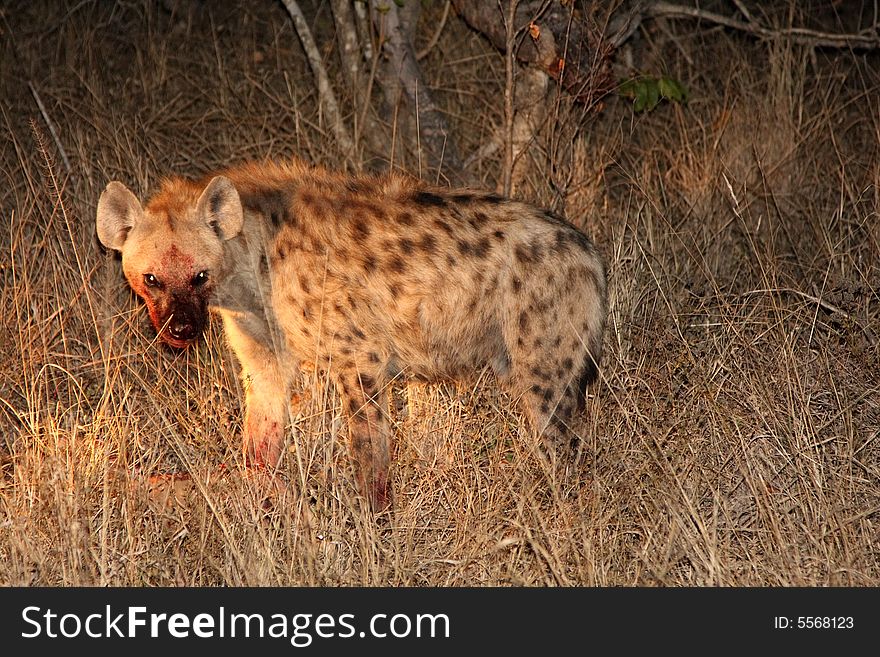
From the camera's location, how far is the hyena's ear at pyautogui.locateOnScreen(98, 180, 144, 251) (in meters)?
3.58

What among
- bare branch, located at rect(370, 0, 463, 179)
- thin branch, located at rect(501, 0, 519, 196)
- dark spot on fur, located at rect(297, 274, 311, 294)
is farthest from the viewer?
bare branch, located at rect(370, 0, 463, 179)

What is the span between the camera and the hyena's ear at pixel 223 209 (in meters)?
3.59

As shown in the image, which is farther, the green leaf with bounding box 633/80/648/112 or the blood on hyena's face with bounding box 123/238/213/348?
the green leaf with bounding box 633/80/648/112

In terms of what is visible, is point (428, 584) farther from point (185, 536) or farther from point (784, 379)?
point (784, 379)

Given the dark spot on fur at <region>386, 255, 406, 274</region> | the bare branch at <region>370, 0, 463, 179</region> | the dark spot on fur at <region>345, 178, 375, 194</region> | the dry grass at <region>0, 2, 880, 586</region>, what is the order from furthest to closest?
the bare branch at <region>370, 0, 463, 179</region> → the dark spot on fur at <region>345, 178, 375, 194</region> → the dark spot on fur at <region>386, 255, 406, 274</region> → the dry grass at <region>0, 2, 880, 586</region>

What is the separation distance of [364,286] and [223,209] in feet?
1.62

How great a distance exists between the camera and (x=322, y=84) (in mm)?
5586

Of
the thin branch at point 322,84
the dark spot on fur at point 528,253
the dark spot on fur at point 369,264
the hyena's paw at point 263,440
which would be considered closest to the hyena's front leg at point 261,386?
the hyena's paw at point 263,440

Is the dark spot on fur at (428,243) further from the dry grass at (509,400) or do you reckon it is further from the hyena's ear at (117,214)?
the hyena's ear at (117,214)

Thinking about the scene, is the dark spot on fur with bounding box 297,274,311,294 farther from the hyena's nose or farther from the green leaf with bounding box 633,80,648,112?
the green leaf with bounding box 633,80,648,112

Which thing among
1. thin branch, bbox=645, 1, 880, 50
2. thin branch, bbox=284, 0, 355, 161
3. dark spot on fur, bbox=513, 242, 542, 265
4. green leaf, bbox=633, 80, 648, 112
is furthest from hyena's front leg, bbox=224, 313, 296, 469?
thin branch, bbox=645, 1, 880, 50

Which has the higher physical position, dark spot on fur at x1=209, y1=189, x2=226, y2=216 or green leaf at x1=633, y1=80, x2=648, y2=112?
green leaf at x1=633, y1=80, x2=648, y2=112

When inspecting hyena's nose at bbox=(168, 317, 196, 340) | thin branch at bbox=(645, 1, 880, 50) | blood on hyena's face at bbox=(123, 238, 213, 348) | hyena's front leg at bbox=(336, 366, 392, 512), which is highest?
thin branch at bbox=(645, 1, 880, 50)

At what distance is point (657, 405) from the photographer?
12.5ft
